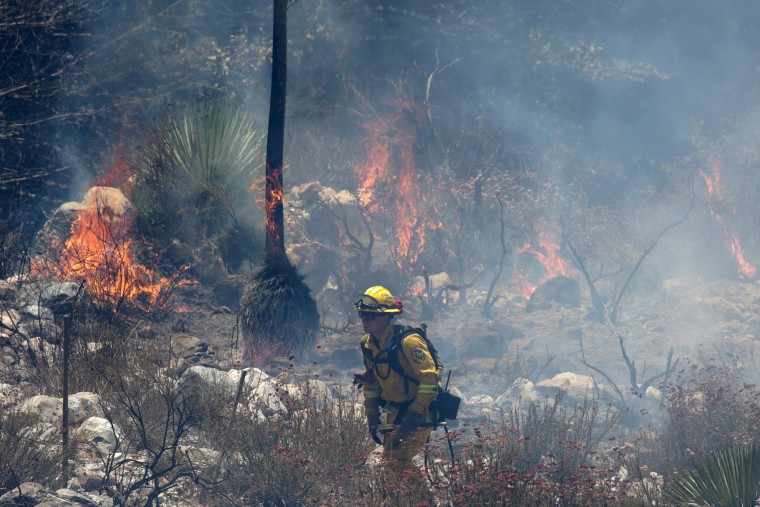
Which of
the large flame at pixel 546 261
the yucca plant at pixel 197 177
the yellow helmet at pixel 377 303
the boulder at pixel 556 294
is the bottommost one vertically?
the yellow helmet at pixel 377 303

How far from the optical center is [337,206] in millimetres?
18359

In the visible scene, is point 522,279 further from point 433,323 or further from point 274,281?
Result: point 274,281

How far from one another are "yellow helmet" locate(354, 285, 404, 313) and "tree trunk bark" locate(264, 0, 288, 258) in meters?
5.02

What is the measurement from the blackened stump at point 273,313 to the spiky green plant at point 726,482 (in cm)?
691

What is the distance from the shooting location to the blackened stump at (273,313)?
435 inches

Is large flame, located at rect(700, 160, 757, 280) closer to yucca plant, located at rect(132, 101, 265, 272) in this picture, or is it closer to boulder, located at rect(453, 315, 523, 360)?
boulder, located at rect(453, 315, 523, 360)

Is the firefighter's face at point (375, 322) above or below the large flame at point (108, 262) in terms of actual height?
below

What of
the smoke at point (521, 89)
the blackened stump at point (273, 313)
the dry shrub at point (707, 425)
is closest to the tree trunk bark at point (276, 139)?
the blackened stump at point (273, 313)

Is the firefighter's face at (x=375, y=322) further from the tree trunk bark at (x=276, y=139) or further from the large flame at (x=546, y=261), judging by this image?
the large flame at (x=546, y=261)

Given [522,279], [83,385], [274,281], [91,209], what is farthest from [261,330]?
[522,279]

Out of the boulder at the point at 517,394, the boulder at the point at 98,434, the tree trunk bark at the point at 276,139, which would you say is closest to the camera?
the boulder at the point at 98,434

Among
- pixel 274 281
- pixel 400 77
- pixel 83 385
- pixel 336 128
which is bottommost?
pixel 83 385

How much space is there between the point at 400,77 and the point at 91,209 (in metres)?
10.6

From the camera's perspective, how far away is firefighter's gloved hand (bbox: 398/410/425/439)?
6344 millimetres
